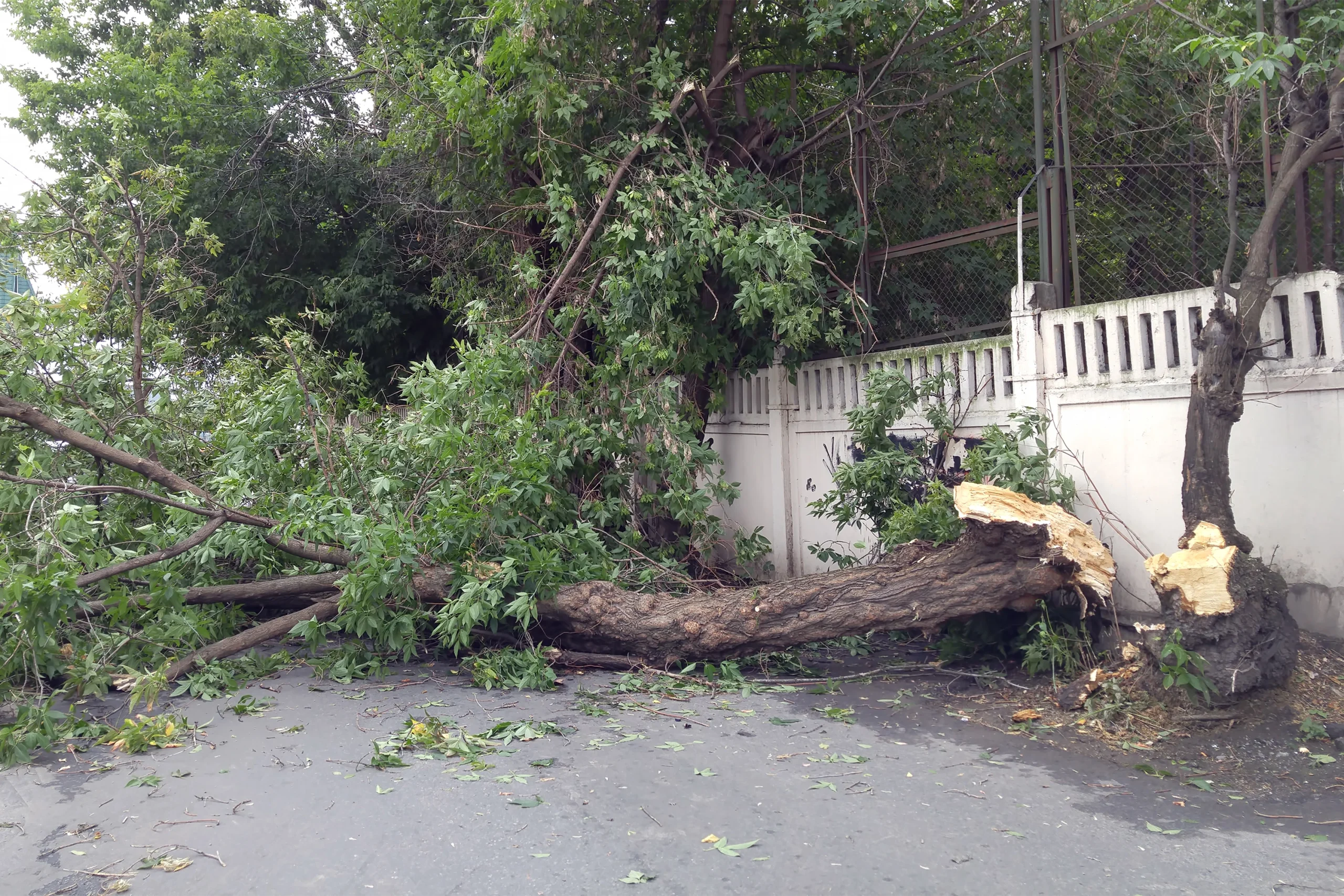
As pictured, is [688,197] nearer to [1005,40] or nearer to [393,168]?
[1005,40]

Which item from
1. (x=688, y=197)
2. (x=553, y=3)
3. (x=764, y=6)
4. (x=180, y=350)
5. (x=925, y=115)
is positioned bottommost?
(x=180, y=350)

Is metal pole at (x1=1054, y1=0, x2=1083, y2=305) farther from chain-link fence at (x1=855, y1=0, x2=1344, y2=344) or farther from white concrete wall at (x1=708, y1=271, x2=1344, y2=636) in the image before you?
white concrete wall at (x1=708, y1=271, x2=1344, y2=636)

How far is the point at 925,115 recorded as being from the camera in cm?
765

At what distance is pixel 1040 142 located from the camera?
Answer: 6.13m

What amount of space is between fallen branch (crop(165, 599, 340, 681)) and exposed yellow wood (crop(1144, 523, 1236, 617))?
14.2ft

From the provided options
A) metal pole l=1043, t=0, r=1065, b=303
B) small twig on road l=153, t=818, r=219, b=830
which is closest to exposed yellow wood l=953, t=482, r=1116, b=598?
metal pole l=1043, t=0, r=1065, b=303

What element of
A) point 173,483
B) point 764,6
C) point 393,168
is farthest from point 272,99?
point 173,483

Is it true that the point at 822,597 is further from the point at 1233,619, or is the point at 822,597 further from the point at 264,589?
the point at 264,589

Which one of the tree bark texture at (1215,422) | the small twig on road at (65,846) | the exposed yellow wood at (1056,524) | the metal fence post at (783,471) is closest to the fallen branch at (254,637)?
the small twig on road at (65,846)

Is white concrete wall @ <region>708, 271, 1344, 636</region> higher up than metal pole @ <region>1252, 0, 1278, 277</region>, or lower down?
lower down

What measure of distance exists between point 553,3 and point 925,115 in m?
2.95

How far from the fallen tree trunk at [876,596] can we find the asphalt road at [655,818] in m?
0.75

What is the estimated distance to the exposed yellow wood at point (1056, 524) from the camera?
5086mm

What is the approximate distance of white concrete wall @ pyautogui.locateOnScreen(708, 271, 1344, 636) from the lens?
4.68 m
